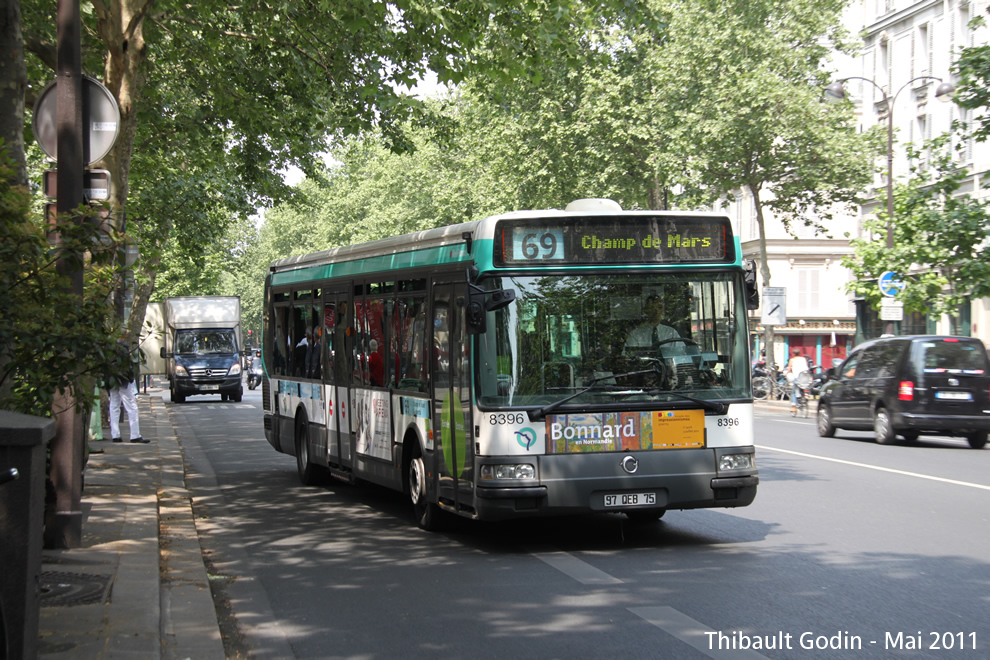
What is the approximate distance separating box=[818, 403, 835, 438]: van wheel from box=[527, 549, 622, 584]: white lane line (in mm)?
14719

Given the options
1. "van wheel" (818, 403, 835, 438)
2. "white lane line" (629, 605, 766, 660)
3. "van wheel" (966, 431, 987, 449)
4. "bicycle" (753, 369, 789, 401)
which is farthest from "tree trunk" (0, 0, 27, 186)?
"bicycle" (753, 369, 789, 401)

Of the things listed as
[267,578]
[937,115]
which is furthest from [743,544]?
[937,115]

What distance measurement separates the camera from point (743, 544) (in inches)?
387

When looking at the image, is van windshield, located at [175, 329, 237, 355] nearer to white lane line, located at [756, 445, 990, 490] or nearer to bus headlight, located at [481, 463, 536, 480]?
white lane line, located at [756, 445, 990, 490]

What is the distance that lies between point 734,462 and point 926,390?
11.9 meters

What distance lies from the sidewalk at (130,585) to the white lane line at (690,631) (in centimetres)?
238

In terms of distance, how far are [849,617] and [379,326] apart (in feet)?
21.0

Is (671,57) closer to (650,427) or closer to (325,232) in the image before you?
(650,427)

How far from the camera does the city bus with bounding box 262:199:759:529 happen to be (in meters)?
9.39

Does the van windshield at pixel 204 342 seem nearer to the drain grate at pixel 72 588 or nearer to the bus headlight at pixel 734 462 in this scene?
the bus headlight at pixel 734 462

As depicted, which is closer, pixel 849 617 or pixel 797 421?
pixel 849 617

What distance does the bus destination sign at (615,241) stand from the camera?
962 cm

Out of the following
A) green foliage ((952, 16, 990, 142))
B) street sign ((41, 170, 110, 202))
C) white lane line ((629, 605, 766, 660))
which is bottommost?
white lane line ((629, 605, 766, 660))

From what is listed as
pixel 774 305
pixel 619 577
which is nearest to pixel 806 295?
pixel 774 305
